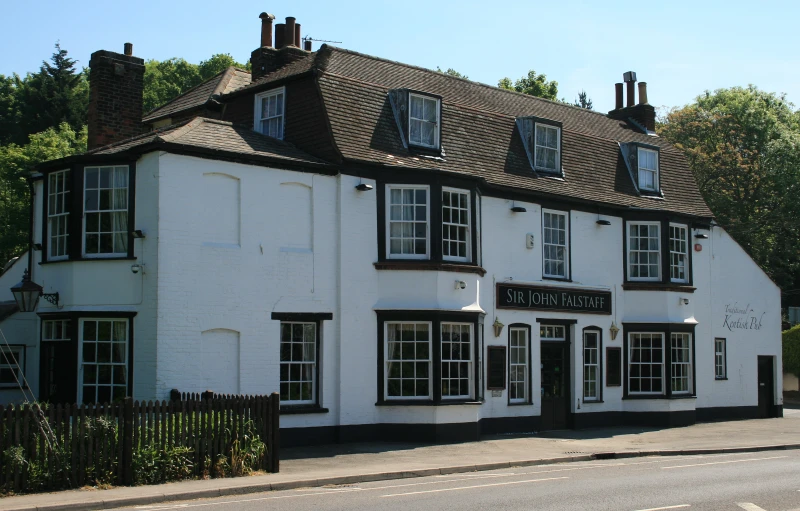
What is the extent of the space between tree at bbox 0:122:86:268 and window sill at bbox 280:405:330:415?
25.9 m

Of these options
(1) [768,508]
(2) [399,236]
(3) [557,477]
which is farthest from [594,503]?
(2) [399,236]

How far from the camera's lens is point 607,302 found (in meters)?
28.2

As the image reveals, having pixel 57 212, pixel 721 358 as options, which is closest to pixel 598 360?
pixel 721 358

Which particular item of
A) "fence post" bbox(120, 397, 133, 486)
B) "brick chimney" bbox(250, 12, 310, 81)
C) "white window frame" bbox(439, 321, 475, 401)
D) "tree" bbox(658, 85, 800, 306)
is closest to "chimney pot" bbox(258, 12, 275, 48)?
"brick chimney" bbox(250, 12, 310, 81)

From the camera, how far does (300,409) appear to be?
21.0 metres

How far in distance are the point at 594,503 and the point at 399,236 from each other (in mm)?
11045

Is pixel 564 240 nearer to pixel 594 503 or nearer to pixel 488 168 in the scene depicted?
pixel 488 168

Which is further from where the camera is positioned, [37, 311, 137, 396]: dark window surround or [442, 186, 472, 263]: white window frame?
[442, 186, 472, 263]: white window frame

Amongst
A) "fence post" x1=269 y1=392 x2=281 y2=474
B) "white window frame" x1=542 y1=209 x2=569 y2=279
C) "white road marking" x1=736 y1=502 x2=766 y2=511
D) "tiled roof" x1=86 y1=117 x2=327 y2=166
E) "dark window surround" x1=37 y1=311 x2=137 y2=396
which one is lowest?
"white road marking" x1=736 y1=502 x2=766 y2=511

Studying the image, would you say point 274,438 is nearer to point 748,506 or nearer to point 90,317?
point 90,317

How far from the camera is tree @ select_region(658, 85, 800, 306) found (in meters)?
50.8

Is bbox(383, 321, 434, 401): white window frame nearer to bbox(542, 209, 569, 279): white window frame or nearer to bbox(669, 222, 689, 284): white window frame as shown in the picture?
bbox(542, 209, 569, 279): white window frame

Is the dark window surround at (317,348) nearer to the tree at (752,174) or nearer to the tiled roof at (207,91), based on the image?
the tiled roof at (207,91)

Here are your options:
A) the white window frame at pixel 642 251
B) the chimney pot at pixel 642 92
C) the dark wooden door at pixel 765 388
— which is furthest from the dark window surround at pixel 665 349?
the chimney pot at pixel 642 92
